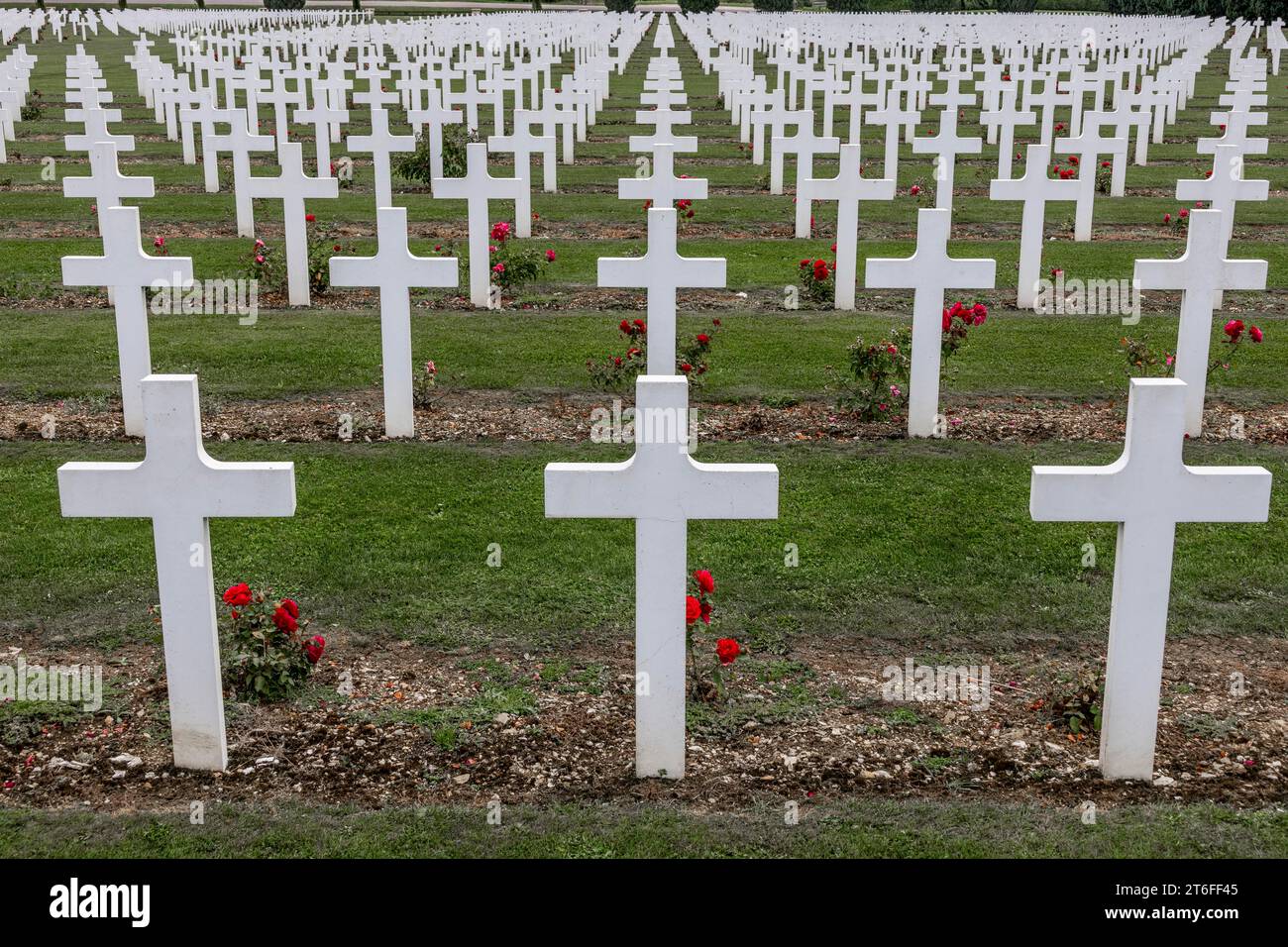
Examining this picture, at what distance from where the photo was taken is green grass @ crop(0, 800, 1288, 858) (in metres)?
4.15

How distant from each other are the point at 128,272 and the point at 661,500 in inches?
179

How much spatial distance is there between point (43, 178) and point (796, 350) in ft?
42.7

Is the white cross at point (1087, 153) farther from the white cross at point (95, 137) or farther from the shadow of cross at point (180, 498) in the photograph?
the shadow of cross at point (180, 498)

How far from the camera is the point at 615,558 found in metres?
6.63

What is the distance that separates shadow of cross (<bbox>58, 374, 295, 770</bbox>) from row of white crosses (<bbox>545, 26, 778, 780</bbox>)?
0.96m

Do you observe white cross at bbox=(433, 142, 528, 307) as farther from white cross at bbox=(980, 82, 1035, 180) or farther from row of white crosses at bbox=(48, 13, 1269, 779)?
white cross at bbox=(980, 82, 1035, 180)

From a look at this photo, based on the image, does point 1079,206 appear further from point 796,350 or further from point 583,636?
point 583,636

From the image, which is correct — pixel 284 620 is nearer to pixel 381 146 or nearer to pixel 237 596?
pixel 237 596

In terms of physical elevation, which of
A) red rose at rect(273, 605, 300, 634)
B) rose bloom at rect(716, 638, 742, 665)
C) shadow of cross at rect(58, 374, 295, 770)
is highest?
shadow of cross at rect(58, 374, 295, 770)

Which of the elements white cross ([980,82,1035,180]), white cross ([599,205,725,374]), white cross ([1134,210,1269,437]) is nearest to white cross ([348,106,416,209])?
white cross ([599,205,725,374])

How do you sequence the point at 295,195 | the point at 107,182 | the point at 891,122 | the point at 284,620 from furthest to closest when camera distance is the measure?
the point at 891,122 → the point at 295,195 → the point at 107,182 → the point at 284,620

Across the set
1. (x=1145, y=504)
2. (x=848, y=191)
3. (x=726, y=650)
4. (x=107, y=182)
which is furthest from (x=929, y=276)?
(x=107, y=182)

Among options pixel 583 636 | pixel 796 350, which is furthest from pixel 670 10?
pixel 583 636

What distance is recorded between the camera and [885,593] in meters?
6.21
